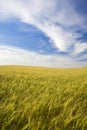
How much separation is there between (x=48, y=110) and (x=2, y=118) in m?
0.91

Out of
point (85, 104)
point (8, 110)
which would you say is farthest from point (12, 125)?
point (85, 104)

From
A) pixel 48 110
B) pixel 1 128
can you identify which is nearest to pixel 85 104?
pixel 48 110

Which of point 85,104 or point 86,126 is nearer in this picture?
point 86,126

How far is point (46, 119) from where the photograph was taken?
3.19 metres

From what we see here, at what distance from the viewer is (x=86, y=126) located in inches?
119

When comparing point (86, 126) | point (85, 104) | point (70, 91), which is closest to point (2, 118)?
point (86, 126)

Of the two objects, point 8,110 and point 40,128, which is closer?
point 40,128

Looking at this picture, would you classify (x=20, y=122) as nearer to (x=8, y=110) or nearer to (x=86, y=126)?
(x=8, y=110)

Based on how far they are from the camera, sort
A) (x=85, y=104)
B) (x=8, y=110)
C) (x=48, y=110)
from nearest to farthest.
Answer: (x=8, y=110), (x=48, y=110), (x=85, y=104)

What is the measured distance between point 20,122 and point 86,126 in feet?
3.42

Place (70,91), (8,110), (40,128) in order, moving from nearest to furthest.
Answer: (40,128)
(8,110)
(70,91)

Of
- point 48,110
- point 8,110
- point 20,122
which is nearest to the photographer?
point 20,122

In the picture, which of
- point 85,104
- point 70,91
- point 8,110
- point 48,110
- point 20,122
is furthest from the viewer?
point 70,91

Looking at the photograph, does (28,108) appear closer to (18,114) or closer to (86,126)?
(18,114)
